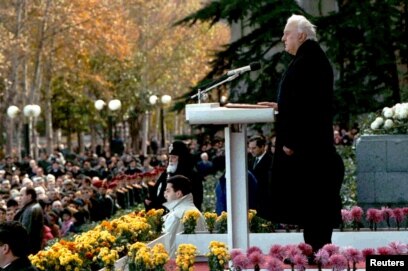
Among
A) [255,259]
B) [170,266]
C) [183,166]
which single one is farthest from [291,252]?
[183,166]

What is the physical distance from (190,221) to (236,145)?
3.04m

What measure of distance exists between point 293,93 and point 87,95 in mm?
66745

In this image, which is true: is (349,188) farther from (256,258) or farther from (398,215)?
(256,258)

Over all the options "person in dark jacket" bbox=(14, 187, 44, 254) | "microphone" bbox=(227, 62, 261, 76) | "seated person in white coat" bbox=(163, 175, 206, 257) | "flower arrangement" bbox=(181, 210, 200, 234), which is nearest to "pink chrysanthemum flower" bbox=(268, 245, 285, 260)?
"microphone" bbox=(227, 62, 261, 76)

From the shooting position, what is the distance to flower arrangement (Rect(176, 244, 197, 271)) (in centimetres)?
1028

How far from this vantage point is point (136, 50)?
75375 millimetres

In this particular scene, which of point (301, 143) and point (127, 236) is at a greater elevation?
point (301, 143)

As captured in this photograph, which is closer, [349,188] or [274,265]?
[274,265]

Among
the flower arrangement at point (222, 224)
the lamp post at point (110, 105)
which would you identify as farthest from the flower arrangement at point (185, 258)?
the lamp post at point (110, 105)

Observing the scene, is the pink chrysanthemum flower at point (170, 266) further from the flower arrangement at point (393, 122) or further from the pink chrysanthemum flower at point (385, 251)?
the flower arrangement at point (393, 122)

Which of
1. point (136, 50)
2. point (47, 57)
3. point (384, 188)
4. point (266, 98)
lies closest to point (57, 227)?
point (384, 188)

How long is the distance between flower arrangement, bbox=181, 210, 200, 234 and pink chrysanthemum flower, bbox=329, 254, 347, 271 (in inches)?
155

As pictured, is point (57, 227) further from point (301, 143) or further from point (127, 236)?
point (301, 143)

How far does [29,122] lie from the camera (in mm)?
59000
